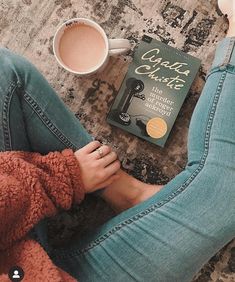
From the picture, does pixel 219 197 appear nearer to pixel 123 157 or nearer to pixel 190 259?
pixel 190 259

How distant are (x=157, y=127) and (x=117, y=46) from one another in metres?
0.20

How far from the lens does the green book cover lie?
103 centimetres

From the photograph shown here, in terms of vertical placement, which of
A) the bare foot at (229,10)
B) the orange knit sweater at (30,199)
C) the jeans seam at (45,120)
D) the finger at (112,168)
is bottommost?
the orange knit sweater at (30,199)

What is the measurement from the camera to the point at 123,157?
3.42 feet

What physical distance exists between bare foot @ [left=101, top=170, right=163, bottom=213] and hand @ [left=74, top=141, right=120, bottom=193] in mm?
37

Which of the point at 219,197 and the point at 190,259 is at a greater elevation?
the point at 219,197

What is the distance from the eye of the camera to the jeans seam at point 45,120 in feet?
2.89

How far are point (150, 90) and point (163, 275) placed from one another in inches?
16.9

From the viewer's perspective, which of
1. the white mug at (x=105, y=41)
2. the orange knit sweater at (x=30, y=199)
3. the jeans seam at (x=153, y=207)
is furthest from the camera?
the white mug at (x=105, y=41)

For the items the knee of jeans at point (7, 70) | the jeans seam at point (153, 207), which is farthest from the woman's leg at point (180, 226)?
the knee of jeans at point (7, 70)

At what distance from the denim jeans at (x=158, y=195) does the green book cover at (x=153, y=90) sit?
12 cm

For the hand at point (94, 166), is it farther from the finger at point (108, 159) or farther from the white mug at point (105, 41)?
the white mug at point (105, 41)

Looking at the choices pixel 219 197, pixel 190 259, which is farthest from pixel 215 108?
pixel 190 259

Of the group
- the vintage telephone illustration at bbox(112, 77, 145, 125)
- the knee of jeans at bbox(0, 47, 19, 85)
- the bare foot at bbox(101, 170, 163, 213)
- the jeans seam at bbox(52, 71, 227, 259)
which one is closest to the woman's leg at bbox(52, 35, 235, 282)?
the jeans seam at bbox(52, 71, 227, 259)
